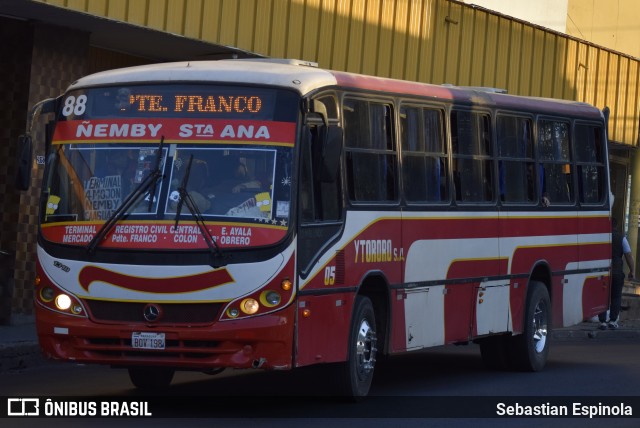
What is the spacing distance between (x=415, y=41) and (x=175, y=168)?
515 inches

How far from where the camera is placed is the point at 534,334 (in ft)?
53.5

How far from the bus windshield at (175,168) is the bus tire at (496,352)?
585cm

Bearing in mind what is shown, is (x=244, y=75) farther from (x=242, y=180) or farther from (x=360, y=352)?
(x=360, y=352)

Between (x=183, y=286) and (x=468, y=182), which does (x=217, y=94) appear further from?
(x=468, y=182)

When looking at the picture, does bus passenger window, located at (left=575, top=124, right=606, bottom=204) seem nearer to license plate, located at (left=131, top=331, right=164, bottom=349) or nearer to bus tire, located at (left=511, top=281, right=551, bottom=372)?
bus tire, located at (left=511, top=281, right=551, bottom=372)

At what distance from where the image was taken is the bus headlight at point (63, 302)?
1110 cm

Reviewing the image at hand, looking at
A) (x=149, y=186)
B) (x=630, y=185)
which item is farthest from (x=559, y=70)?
(x=149, y=186)

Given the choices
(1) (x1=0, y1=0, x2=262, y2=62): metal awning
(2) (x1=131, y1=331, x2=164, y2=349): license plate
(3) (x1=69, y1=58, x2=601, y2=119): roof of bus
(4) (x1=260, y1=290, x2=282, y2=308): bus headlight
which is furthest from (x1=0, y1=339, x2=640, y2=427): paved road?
(1) (x1=0, y1=0, x2=262, y2=62): metal awning

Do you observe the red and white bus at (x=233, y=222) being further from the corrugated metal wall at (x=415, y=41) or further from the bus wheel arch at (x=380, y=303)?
the corrugated metal wall at (x=415, y=41)

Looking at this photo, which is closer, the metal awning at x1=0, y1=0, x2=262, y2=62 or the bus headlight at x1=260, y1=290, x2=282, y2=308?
the bus headlight at x1=260, y1=290, x2=282, y2=308

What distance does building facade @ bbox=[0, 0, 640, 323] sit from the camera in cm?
1778

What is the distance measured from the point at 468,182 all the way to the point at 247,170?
420 cm

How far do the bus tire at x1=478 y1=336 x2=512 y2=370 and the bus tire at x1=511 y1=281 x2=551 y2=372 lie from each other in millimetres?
123

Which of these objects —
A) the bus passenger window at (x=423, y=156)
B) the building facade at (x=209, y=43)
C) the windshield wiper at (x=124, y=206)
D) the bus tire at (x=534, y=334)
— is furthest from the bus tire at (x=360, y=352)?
the building facade at (x=209, y=43)
